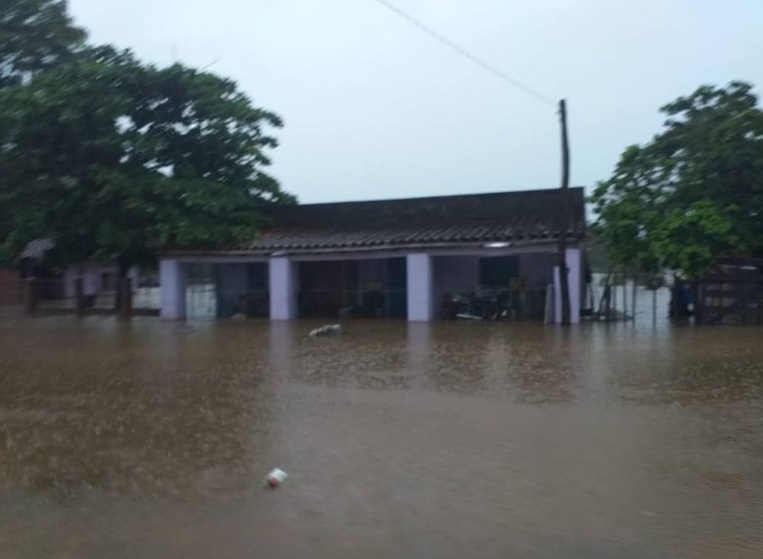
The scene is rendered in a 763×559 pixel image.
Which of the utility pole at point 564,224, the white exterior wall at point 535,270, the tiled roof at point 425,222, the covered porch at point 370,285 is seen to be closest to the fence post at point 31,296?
the covered porch at point 370,285

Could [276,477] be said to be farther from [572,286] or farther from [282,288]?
[282,288]

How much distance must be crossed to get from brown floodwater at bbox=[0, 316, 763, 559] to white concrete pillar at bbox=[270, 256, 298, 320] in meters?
9.75

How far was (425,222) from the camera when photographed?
26.5m

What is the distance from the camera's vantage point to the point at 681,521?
591 cm

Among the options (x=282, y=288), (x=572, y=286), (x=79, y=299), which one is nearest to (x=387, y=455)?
(x=572, y=286)

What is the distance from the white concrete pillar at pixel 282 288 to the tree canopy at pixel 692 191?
8740mm

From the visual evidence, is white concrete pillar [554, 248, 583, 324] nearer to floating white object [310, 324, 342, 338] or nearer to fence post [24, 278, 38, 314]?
floating white object [310, 324, 342, 338]

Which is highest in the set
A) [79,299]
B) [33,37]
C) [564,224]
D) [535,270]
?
[33,37]

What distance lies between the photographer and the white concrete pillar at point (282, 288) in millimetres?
25438

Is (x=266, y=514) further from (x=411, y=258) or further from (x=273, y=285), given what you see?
(x=273, y=285)

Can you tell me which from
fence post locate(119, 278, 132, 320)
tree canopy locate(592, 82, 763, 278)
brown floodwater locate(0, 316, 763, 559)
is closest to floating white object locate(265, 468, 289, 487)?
brown floodwater locate(0, 316, 763, 559)

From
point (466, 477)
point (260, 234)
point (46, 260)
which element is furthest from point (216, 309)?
point (466, 477)

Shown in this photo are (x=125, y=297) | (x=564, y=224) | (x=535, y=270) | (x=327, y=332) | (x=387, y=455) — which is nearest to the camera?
(x=387, y=455)

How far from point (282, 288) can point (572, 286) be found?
8.35 meters
